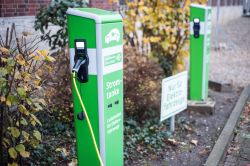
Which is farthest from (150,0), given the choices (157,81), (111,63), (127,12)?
(111,63)

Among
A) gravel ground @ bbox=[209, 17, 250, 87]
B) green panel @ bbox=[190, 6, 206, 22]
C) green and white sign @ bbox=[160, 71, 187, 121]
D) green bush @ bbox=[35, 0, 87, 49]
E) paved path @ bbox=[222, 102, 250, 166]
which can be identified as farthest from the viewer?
gravel ground @ bbox=[209, 17, 250, 87]

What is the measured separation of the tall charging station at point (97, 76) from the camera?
3.20 m

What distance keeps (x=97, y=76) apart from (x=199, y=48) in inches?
144

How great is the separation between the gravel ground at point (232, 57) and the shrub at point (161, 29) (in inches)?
99.1

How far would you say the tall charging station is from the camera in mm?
3197

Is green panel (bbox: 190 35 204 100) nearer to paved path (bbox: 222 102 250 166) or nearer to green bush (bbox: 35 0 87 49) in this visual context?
paved path (bbox: 222 102 250 166)

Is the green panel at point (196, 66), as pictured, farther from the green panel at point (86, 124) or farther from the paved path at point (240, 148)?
the green panel at point (86, 124)

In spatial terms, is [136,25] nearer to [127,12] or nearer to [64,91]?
[127,12]

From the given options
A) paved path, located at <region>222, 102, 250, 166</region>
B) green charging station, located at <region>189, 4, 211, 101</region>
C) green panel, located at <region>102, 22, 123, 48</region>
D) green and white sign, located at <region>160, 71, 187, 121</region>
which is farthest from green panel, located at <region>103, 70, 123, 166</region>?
green charging station, located at <region>189, 4, 211, 101</region>

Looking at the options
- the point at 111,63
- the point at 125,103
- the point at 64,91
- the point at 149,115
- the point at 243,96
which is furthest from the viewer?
the point at 243,96

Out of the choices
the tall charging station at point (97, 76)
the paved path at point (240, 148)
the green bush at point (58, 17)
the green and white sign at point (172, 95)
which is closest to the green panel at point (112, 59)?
the tall charging station at point (97, 76)

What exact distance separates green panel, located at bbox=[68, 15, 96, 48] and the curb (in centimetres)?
218

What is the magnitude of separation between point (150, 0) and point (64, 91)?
2.66m

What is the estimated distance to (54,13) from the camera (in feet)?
16.7
